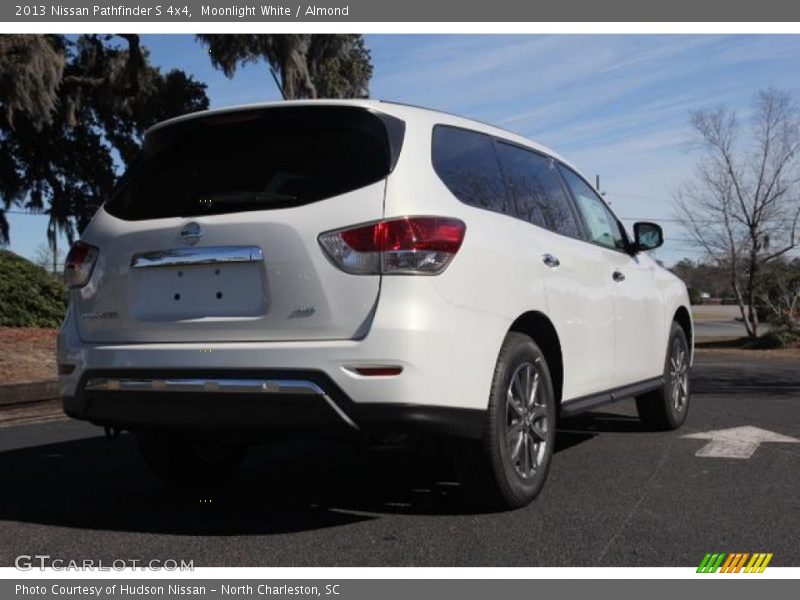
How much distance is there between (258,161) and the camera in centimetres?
414

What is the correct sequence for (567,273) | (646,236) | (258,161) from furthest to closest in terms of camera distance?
(646,236)
(567,273)
(258,161)

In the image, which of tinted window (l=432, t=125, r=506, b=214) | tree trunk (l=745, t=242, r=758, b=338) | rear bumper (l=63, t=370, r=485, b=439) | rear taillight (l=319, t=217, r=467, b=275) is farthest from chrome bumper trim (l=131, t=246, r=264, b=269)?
tree trunk (l=745, t=242, r=758, b=338)

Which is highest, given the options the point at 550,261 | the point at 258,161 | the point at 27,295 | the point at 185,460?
the point at 258,161

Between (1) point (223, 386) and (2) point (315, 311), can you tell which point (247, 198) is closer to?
(2) point (315, 311)

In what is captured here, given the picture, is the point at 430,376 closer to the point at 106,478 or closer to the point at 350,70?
the point at 106,478

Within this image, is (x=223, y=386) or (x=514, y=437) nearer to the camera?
(x=223, y=386)

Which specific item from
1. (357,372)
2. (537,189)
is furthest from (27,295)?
(357,372)

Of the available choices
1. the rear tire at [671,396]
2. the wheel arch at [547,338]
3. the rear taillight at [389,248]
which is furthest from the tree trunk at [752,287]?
the rear taillight at [389,248]

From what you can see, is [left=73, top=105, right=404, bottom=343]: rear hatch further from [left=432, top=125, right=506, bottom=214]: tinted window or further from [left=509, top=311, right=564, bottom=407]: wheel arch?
[left=509, top=311, right=564, bottom=407]: wheel arch

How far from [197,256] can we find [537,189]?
208 centimetres

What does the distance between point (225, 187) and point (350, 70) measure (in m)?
26.1

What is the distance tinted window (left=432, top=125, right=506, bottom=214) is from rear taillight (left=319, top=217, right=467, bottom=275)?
0.42m

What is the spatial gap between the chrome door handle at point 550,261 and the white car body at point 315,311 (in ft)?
0.50

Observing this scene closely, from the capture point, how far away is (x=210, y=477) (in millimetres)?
5160
